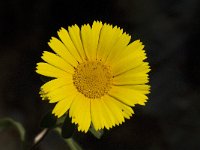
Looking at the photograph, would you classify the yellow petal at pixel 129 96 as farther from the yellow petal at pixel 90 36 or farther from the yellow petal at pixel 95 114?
the yellow petal at pixel 90 36

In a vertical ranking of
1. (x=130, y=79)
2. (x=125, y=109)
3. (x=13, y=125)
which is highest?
(x=13, y=125)

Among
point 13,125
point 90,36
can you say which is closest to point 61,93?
point 90,36

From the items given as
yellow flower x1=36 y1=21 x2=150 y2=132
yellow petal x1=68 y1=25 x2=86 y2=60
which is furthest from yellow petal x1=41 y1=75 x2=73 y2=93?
yellow petal x1=68 y1=25 x2=86 y2=60

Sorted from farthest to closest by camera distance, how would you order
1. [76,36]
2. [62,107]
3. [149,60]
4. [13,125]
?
[149,60], [13,125], [76,36], [62,107]

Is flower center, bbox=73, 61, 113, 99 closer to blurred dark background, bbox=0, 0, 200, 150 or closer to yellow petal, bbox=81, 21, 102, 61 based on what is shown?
yellow petal, bbox=81, 21, 102, 61

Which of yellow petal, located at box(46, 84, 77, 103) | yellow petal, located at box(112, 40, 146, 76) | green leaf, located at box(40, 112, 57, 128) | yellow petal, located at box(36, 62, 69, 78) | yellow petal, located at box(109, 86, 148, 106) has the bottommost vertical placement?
yellow petal, located at box(109, 86, 148, 106)

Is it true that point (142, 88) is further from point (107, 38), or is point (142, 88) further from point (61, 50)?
point (61, 50)
